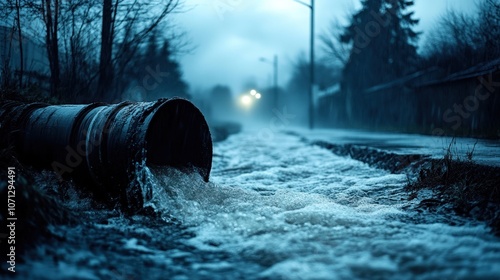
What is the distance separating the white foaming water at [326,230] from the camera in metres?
1.84

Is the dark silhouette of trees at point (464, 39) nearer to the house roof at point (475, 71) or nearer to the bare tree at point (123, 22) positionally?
the house roof at point (475, 71)

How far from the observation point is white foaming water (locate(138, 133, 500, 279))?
184cm

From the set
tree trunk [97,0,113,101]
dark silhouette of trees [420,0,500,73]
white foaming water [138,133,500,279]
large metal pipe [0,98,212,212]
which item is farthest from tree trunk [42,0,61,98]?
dark silhouette of trees [420,0,500,73]

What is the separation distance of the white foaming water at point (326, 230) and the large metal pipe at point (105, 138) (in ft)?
0.76

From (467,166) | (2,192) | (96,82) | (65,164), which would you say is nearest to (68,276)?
(2,192)

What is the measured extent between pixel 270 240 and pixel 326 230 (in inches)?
17.0

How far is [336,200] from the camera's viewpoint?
3.52m

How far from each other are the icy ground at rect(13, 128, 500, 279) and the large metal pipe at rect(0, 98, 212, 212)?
233 mm

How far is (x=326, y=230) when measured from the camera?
2484 millimetres

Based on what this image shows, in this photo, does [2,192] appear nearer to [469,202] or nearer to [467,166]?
[469,202]

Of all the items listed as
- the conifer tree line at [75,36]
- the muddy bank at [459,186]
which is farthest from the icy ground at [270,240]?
the conifer tree line at [75,36]

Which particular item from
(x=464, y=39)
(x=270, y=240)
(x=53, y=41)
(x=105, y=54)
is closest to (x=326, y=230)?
(x=270, y=240)

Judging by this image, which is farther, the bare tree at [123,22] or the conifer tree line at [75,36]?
the bare tree at [123,22]

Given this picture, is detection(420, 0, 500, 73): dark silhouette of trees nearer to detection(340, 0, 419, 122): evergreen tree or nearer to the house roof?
the house roof
